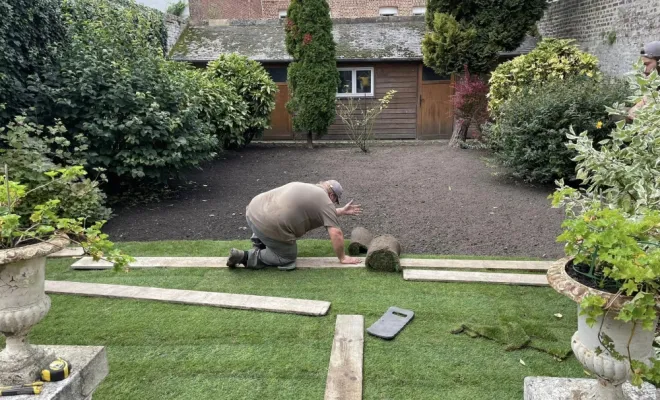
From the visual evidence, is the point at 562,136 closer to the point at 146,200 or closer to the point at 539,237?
the point at 539,237

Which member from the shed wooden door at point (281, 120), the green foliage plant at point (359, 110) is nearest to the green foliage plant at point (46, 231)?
the green foliage plant at point (359, 110)

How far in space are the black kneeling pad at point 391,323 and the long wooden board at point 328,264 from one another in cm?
111

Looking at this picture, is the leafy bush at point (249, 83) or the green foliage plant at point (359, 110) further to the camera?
the green foliage plant at point (359, 110)

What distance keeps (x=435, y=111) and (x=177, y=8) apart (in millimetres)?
13582

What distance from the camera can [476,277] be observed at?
4859 mm

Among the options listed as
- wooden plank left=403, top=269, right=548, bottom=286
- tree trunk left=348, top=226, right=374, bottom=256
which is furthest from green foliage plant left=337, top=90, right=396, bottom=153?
Result: wooden plank left=403, top=269, right=548, bottom=286

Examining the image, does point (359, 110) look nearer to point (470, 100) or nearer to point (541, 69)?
point (470, 100)

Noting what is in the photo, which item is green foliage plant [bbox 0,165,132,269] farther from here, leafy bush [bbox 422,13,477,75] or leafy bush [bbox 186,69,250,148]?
leafy bush [bbox 422,13,477,75]

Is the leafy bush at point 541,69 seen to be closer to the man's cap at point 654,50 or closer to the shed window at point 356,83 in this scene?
the man's cap at point 654,50

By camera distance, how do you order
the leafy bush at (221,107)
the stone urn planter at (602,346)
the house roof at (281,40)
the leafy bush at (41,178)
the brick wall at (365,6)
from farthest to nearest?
the brick wall at (365,6) → the house roof at (281,40) → the leafy bush at (221,107) → the leafy bush at (41,178) → the stone urn planter at (602,346)

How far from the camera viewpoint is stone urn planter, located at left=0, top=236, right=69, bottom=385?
7.76 ft

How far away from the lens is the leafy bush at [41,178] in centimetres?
588

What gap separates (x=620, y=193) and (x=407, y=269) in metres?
2.11

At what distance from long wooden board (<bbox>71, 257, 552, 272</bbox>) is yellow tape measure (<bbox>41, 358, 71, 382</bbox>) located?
105 inches
